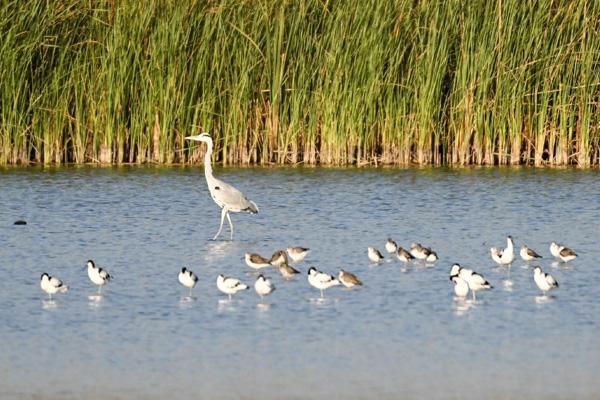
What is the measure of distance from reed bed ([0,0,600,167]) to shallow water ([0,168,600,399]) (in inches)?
37.7

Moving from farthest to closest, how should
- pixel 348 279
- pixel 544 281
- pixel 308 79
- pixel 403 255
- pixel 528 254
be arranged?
1. pixel 308 79
2. pixel 528 254
3. pixel 403 255
4. pixel 348 279
5. pixel 544 281

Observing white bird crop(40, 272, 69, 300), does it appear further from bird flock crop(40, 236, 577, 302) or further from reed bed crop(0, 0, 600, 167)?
reed bed crop(0, 0, 600, 167)

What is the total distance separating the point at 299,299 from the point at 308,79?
932 cm

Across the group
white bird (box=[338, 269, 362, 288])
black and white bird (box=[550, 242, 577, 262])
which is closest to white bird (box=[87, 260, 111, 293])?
white bird (box=[338, 269, 362, 288])

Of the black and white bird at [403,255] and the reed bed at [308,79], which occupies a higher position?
the reed bed at [308,79]

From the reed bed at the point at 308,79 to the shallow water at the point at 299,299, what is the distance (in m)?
0.96

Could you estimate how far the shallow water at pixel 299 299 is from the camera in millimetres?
8531

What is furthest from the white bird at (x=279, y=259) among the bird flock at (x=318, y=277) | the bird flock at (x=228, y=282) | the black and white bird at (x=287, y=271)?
the bird flock at (x=228, y=282)

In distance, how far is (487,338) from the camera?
31.9ft

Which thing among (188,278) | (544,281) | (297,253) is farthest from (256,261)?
(544,281)

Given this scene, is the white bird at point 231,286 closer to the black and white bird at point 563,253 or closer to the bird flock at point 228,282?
the bird flock at point 228,282

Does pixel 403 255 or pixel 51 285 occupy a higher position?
pixel 403 255

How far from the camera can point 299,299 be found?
11.4 meters

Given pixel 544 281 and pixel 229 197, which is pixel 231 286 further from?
pixel 229 197
